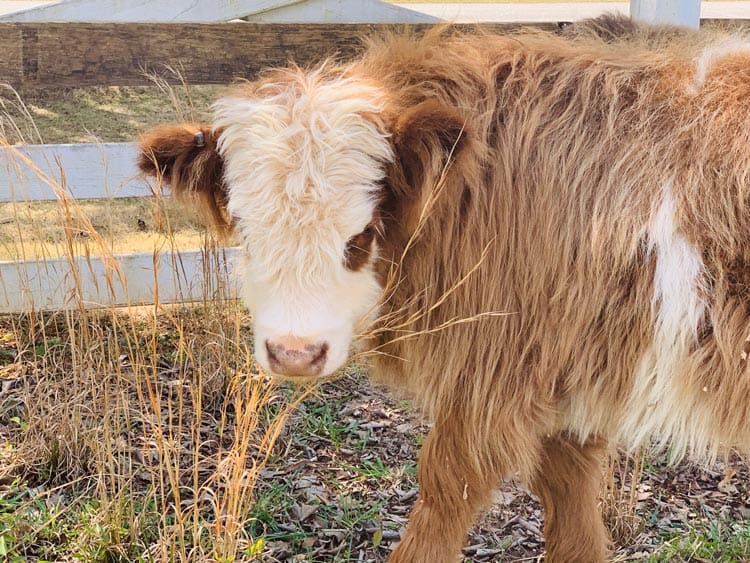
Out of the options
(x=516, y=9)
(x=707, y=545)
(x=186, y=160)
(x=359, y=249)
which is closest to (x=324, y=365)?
(x=359, y=249)

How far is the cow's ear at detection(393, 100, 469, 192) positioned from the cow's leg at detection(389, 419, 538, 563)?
749 millimetres

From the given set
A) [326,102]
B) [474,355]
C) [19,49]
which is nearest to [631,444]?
[474,355]

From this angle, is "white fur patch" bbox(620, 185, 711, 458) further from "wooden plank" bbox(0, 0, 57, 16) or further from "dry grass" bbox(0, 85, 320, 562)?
"wooden plank" bbox(0, 0, 57, 16)

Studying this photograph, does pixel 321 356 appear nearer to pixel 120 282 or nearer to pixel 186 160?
pixel 186 160

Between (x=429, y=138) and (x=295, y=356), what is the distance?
67cm

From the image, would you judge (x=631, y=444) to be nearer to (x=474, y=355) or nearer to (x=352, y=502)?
(x=474, y=355)

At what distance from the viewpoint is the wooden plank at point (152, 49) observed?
3.40m

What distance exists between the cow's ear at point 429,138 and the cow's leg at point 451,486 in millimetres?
749

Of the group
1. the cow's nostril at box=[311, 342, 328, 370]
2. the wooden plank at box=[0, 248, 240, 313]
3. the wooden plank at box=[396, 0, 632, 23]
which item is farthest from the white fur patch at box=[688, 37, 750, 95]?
the wooden plank at box=[396, 0, 632, 23]

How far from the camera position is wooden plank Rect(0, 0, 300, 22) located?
3715 millimetres

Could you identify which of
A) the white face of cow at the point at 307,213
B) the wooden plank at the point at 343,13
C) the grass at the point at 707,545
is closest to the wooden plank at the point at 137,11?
the wooden plank at the point at 343,13

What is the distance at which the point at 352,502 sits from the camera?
322 cm

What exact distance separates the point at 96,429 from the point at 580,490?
69.0 inches

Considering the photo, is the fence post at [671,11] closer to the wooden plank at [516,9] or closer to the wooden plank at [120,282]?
the wooden plank at [120,282]
